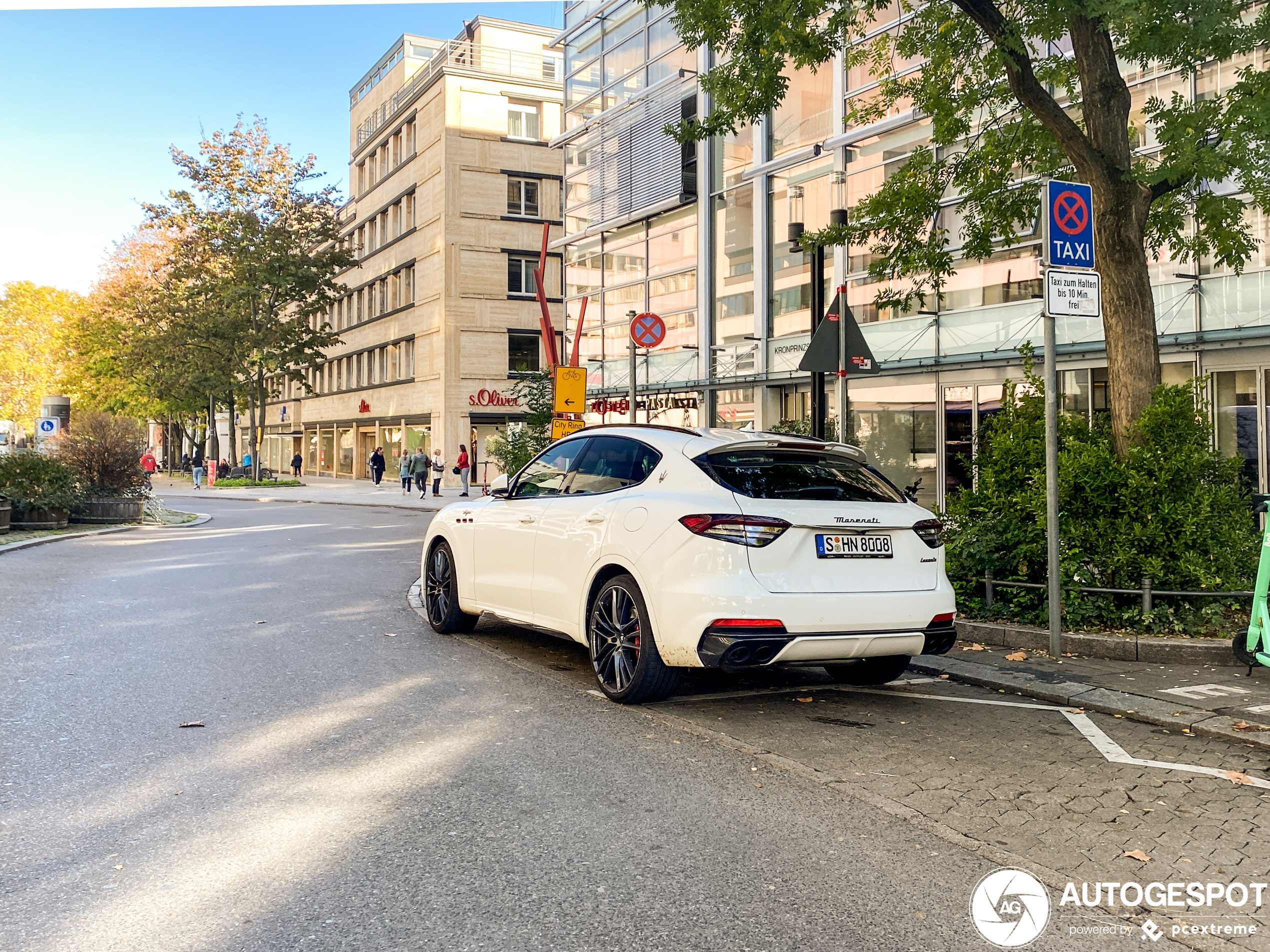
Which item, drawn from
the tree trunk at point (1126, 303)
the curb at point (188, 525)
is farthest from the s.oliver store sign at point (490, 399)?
the tree trunk at point (1126, 303)

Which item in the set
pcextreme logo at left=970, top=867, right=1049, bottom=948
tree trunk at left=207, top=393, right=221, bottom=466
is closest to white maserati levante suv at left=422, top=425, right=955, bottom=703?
pcextreme logo at left=970, top=867, right=1049, bottom=948

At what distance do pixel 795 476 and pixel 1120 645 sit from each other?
297 cm

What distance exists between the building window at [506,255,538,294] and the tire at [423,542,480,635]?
42.3 meters

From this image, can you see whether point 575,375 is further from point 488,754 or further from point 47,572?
point 488,754

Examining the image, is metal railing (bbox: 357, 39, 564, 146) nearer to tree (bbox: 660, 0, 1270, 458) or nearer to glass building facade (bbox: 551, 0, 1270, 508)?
glass building facade (bbox: 551, 0, 1270, 508)

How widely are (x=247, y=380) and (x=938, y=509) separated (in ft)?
122

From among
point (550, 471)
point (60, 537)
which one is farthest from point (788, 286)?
point (550, 471)

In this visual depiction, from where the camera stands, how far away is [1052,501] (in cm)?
788

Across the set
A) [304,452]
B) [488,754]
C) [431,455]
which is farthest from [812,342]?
[304,452]

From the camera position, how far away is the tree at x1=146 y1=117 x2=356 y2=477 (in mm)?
47781

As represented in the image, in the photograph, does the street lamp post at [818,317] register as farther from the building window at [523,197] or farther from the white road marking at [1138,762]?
the building window at [523,197]

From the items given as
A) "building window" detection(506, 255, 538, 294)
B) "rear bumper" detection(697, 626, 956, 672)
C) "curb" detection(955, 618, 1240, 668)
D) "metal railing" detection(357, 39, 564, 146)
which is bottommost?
"curb" detection(955, 618, 1240, 668)

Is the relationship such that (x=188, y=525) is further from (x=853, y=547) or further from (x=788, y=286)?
(x=853, y=547)

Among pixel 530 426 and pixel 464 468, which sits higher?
pixel 530 426
